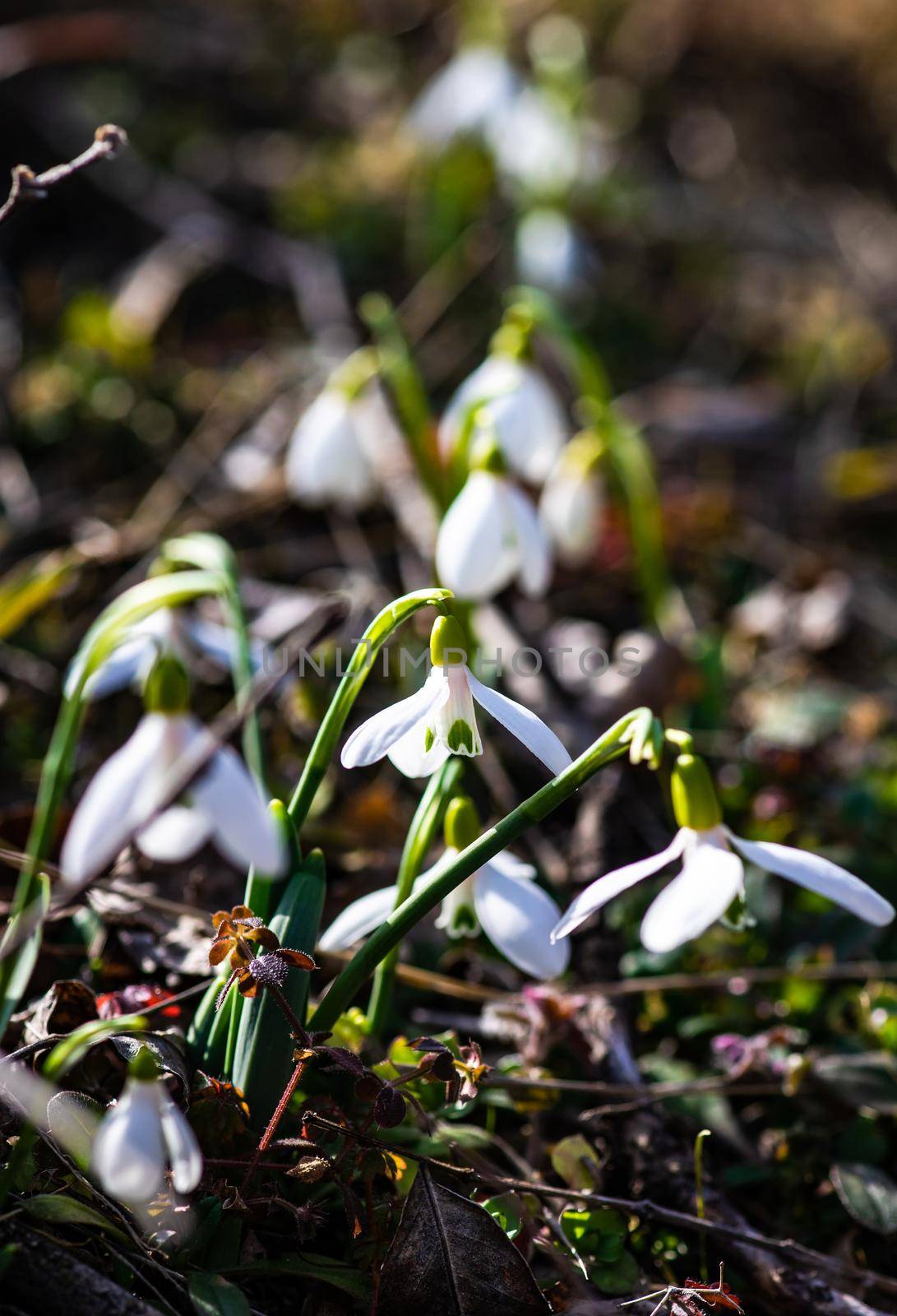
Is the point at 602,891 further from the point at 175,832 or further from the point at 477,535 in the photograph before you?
the point at 477,535

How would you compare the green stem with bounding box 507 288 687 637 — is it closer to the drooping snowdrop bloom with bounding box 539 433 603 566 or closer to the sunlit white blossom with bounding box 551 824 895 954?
the drooping snowdrop bloom with bounding box 539 433 603 566

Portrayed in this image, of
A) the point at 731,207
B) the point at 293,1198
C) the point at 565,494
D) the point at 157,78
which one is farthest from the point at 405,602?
the point at 157,78

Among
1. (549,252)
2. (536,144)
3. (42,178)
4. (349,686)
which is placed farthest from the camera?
(536,144)

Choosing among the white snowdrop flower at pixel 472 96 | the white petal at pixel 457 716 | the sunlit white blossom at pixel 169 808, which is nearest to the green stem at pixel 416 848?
the white petal at pixel 457 716

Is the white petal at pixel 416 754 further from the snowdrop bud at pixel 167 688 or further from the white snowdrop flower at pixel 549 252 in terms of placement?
the white snowdrop flower at pixel 549 252

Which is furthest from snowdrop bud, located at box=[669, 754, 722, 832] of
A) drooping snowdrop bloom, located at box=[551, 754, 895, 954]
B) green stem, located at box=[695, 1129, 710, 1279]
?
green stem, located at box=[695, 1129, 710, 1279]

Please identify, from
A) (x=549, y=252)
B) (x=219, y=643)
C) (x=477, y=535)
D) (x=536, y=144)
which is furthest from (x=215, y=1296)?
(x=536, y=144)
